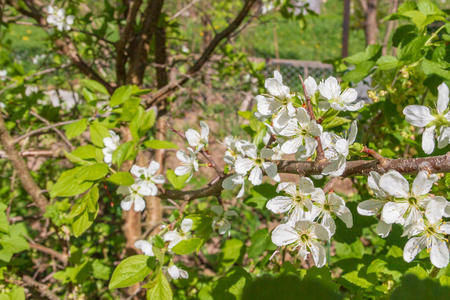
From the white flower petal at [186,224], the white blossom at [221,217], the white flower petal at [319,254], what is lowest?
the white blossom at [221,217]

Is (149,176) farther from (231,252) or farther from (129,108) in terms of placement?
(231,252)

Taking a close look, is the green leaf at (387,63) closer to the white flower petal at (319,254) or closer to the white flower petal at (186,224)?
the white flower petal at (319,254)

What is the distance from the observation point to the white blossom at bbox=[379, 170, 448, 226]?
708 millimetres

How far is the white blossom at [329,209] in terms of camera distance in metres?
0.82

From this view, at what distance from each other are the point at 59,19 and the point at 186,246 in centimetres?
167

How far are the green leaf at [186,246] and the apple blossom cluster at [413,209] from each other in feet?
1.63

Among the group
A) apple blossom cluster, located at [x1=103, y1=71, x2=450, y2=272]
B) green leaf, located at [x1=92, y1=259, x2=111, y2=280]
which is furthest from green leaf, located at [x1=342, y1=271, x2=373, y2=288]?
green leaf, located at [x1=92, y1=259, x2=111, y2=280]

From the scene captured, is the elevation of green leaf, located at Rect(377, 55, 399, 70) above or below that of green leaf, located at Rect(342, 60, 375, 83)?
above

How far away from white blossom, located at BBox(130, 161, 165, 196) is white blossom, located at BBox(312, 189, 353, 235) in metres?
0.57

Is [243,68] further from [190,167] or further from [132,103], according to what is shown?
[190,167]

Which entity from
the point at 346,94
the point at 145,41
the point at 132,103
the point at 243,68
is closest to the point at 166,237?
the point at 132,103

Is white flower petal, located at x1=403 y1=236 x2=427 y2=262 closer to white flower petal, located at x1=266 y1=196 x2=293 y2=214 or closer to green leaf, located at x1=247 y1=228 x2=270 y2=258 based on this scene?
white flower petal, located at x1=266 y1=196 x2=293 y2=214

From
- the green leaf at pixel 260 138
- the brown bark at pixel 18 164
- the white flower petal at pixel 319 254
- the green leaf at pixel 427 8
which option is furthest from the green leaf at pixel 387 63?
the brown bark at pixel 18 164

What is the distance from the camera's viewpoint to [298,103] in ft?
2.93
